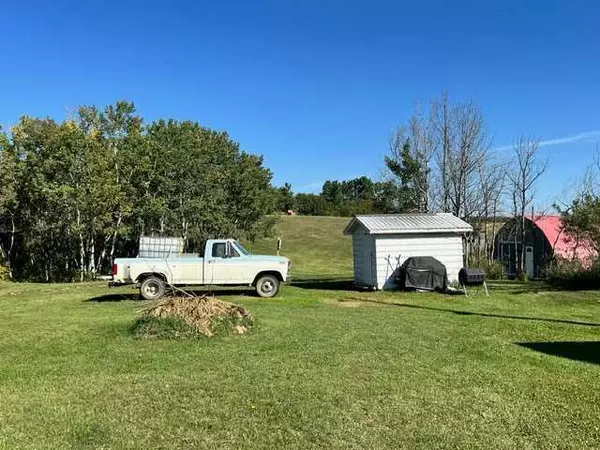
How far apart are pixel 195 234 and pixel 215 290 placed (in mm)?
13067

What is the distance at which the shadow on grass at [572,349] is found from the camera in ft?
27.8

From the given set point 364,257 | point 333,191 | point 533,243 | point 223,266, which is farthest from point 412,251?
point 333,191

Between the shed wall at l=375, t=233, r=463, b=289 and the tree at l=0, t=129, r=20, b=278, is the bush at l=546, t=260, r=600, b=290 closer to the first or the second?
the shed wall at l=375, t=233, r=463, b=289

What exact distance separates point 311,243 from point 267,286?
37.4 m

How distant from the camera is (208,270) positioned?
1647 cm

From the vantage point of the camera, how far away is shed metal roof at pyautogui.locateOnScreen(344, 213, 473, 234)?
19.2 metres

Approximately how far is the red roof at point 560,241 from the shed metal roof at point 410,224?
7.84 metres

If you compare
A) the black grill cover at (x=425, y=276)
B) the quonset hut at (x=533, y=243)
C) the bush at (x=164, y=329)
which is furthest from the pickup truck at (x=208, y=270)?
the quonset hut at (x=533, y=243)

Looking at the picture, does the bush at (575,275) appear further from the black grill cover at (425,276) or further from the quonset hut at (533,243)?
the quonset hut at (533,243)

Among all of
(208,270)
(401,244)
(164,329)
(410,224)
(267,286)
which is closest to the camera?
(164,329)

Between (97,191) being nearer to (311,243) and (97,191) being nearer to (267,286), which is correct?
(267,286)

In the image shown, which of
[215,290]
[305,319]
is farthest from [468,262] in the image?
[305,319]

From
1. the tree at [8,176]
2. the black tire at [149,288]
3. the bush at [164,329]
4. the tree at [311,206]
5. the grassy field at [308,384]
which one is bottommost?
the grassy field at [308,384]

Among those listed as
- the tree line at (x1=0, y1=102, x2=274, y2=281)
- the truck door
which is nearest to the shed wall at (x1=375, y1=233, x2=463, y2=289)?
the truck door
